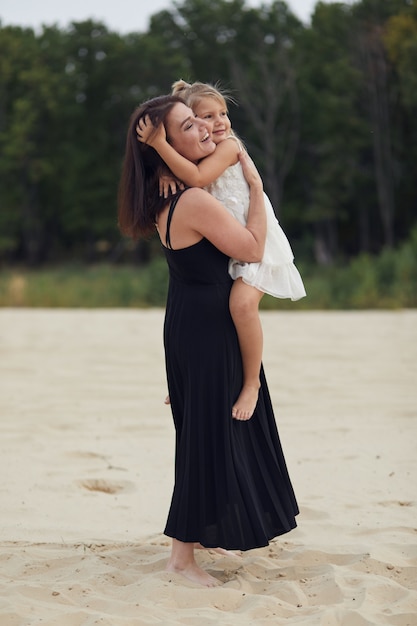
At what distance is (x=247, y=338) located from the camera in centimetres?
381

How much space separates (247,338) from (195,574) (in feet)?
3.24

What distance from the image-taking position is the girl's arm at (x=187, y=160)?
12.2 ft

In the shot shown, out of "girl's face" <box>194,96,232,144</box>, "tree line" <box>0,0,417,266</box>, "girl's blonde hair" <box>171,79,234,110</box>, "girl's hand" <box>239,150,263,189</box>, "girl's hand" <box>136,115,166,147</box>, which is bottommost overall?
"girl's hand" <box>239,150,263,189</box>

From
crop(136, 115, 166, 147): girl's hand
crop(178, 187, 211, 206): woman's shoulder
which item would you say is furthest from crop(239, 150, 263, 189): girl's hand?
crop(136, 115, 166, 147): girl's hand

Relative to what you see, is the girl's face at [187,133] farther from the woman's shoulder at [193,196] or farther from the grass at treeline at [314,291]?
the grass at treeline at [314,291]

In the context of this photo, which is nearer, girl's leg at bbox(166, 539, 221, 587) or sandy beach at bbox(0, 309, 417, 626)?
sandy beach at bbox(0, 309, 417, 626)

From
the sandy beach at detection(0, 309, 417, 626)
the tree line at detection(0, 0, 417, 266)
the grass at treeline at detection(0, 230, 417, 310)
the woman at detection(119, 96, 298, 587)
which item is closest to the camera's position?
the sandy beach at detection(0, 309, 417, 626)

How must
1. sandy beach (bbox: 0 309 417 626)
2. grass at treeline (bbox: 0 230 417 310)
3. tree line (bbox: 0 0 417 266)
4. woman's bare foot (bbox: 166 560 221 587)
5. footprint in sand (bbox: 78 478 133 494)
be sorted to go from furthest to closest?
tree line (bbox: 0 0 417 266) → grass at treeline (bbox: 0 230 417 310) → footprint in sand (bbox: 78 478 133 494) → woman's bare foot (bbox: 166 560 221 587) → sandy beach (bbox: 0 309 417 626)

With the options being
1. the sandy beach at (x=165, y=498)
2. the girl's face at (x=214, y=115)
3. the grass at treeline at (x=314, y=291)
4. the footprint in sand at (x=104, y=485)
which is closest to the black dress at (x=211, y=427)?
the sandy beach at (x=165, y=498)

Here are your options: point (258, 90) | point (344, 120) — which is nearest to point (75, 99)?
point (258, 90)

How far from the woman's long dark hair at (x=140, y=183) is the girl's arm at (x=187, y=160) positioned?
66 millimetres

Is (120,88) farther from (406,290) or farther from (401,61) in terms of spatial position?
(406,290)

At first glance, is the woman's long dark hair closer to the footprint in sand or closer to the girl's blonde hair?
the girl's blonde hair

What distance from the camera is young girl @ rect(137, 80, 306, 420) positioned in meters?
3.74
